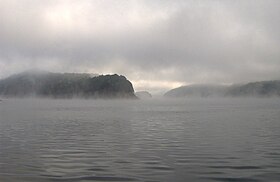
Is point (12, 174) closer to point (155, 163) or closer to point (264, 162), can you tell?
point (155, 163)

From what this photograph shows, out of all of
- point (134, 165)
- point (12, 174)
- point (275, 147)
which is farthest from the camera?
point (275, 147)

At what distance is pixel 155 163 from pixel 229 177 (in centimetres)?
684

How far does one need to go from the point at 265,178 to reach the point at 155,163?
8843 mm

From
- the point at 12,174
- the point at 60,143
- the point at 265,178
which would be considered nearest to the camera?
the point at 265,178

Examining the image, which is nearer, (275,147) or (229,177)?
(229,177)

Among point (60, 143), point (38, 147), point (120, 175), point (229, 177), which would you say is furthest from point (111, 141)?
point (229, 177)

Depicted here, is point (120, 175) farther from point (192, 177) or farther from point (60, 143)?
point (60, 143)

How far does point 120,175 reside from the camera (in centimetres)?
2438

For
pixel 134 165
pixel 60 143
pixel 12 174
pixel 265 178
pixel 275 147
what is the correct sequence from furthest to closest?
1. pixel 60 143
2. pixel 275 147
3. pixel 134 165
4. pixel 12 174
5. pixel 265 178

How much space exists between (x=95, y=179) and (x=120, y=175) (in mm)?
1986

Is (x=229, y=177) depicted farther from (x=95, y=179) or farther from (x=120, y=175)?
(x=95, y=179)

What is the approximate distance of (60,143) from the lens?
41250 millimetres

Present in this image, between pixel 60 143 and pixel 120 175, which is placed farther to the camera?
pixel 60 143

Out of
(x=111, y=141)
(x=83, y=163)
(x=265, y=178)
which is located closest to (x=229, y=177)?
(x=265, y=178)
